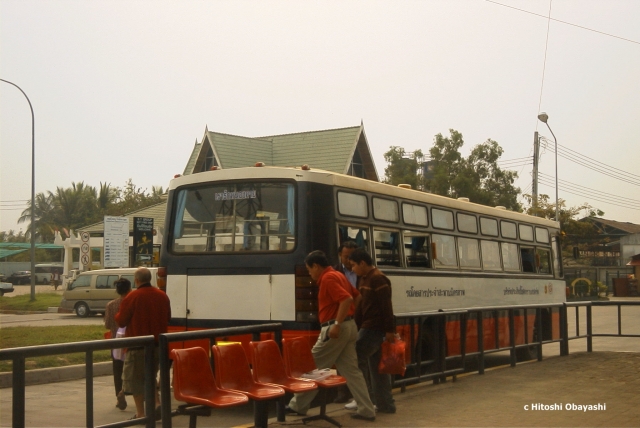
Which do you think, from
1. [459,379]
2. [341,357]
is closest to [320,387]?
[341,357]

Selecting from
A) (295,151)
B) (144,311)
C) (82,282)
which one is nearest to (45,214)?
(295,151)

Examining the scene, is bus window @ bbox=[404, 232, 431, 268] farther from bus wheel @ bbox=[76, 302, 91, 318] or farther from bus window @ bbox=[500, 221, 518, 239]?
bus wheel @ bbox=[76, 302, 91, 318]

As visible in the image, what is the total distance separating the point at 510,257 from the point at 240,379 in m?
10.2

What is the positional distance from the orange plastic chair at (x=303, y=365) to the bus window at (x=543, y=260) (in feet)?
34.6

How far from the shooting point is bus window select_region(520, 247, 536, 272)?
1714cm

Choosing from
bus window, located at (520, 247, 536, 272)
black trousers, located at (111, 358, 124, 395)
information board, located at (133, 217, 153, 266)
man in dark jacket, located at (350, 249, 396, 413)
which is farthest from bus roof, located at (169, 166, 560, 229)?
information board, located at (133, 217, 153, 266)

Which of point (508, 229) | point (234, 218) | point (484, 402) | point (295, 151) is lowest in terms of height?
point (484, 402)

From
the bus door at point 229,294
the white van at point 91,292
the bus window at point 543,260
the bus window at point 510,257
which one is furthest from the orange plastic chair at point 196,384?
the white van at point 91,292

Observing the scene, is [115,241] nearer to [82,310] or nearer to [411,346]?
[82,310]

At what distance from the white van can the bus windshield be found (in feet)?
59.6

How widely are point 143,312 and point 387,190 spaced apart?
14.4 ft

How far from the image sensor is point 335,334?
797 cm

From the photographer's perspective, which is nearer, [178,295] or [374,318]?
[374,318]

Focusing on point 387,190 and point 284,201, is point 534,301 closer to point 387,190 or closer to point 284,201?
point 387,190
